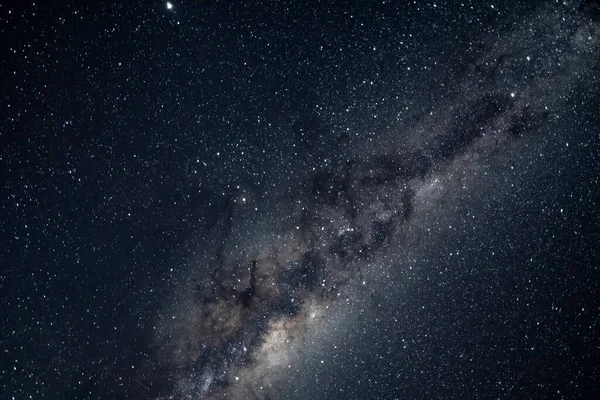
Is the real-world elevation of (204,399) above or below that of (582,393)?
above

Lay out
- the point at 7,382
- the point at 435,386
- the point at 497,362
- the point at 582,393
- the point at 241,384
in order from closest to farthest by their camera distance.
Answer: the point at 7,382
the point at 241,384
the point at 435,386
the point at 497,362
the point at 582,393

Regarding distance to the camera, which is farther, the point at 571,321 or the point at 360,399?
the point at 571,321

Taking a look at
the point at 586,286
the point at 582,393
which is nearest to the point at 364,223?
the point at 586,286

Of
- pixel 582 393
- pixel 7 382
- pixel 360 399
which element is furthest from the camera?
pixel 582 393

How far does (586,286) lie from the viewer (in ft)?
14.5

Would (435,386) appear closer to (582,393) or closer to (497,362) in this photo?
(497,362)

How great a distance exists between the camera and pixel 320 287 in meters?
3.18

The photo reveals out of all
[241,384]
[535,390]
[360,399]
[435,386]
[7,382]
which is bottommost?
[535,390]

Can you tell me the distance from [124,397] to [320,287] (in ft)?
6.31

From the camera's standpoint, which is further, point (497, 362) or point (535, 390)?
point (535, 390)

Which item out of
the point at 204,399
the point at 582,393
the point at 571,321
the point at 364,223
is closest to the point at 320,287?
the point at 364,223

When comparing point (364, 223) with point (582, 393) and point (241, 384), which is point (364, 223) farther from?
point (582, 393)

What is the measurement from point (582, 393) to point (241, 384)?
5.36m

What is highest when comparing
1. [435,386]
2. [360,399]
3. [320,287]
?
[320,287]
